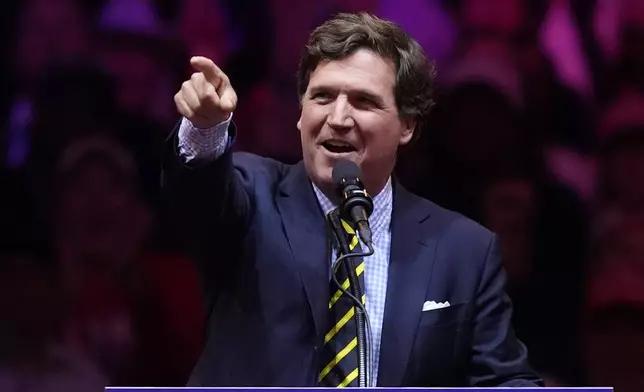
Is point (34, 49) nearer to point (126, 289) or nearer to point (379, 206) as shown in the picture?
point (126, 289)

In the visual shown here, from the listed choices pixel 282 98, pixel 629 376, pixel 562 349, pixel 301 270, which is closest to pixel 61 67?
pixel 282 98

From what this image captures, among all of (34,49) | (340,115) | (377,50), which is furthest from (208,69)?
(34,49)

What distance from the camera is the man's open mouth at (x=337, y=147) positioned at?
6.14ft

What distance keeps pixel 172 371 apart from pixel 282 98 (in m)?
0.84

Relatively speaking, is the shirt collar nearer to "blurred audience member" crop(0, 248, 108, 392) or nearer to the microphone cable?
the microphone cable

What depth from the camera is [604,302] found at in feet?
10.3

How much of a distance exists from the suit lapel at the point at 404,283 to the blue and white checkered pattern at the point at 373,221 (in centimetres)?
1

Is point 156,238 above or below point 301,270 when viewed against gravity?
above

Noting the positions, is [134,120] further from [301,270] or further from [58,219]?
[301,270]

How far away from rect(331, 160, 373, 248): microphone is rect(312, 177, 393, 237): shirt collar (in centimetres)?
35

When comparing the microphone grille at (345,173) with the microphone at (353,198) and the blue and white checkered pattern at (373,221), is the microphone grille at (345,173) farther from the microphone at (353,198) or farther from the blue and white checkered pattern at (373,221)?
the blue and white checkered pattern at (373,221)

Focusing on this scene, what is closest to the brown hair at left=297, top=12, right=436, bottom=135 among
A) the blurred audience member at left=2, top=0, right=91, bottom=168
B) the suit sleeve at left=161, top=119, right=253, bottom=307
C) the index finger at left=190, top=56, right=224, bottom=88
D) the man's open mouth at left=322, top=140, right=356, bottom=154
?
the man's open mouth at left=322, top=140, right=356, bottom=154

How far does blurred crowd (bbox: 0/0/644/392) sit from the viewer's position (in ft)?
9.84

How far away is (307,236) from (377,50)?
14.5 inches
